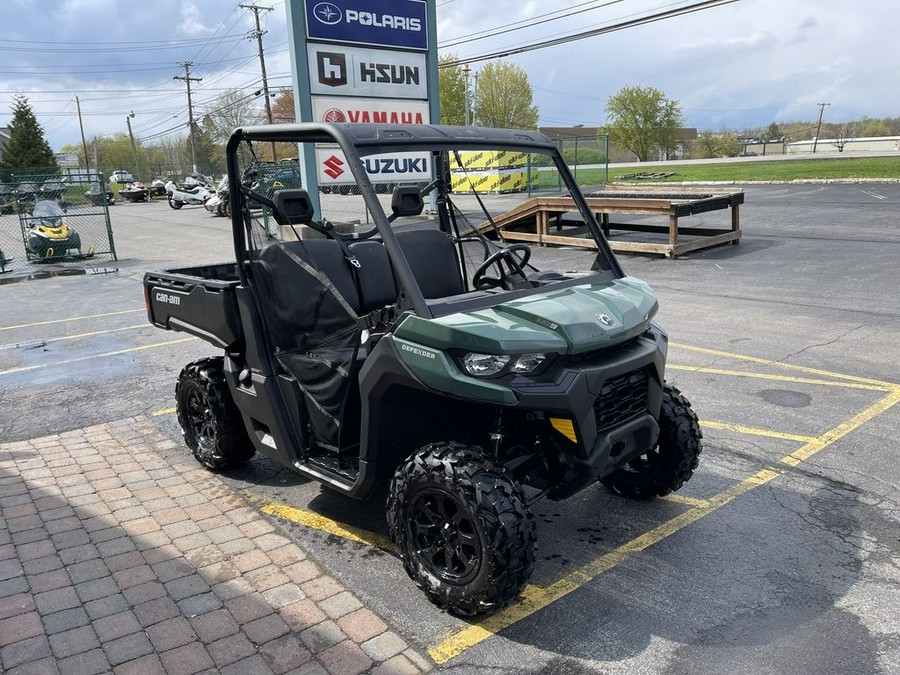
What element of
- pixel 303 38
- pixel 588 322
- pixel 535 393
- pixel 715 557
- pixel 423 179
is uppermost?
pixel 303 38

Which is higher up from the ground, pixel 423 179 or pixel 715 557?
pixel 423 179

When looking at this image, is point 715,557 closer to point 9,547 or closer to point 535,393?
point 535,393

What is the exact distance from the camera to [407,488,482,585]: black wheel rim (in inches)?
121

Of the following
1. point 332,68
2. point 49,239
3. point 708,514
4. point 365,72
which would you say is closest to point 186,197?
point 49,239

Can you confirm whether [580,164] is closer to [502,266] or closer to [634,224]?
[634,224]

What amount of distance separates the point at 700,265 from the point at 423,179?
9216 millimetres

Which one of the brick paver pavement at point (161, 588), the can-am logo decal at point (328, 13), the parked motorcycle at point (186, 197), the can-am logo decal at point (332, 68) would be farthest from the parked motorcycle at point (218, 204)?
the brick paver pavement at point (161, 588)

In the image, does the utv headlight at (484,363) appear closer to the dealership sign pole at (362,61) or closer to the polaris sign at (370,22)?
the dealership sign pole at (362,61)

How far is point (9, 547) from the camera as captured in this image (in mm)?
3920

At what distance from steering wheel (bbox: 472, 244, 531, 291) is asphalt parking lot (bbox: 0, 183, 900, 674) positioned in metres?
1.39

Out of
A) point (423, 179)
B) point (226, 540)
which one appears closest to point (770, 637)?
point (226, 540)

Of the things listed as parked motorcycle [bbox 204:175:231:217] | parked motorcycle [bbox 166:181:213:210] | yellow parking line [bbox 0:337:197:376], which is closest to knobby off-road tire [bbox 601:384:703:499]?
yellow parking line [bbox 0:337:197:376]

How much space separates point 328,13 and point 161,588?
1150 centimetres

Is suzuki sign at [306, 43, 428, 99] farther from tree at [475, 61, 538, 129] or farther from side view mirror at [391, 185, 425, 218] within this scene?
tree at [475, 61, 538, 129]
